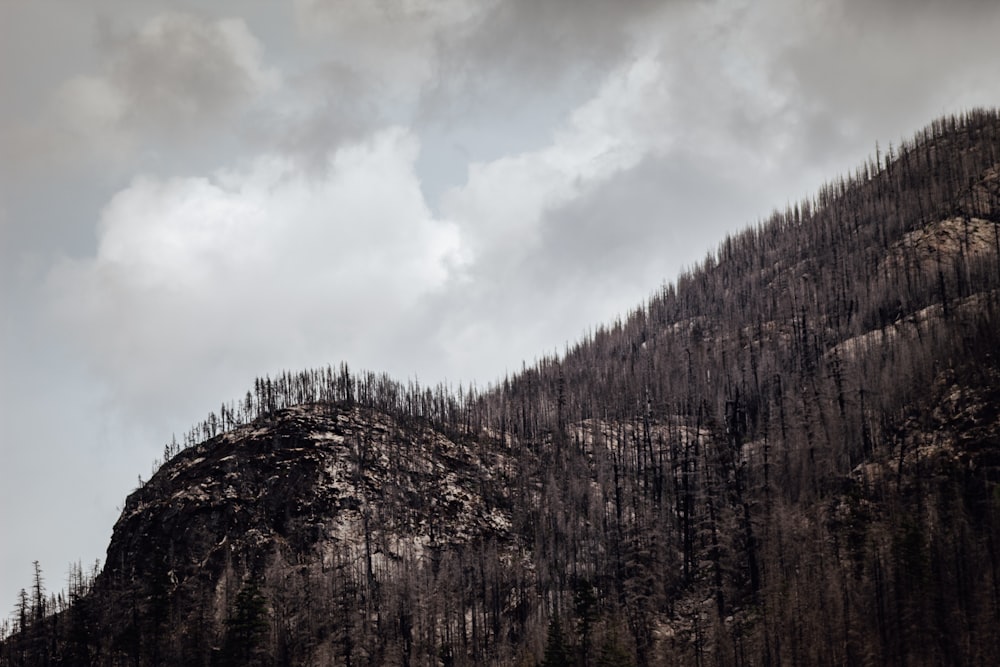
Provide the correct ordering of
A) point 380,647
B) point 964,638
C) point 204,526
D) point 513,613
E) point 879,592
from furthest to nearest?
point 204,526 → point 513,613 → point 380,647 → point 879,592 → point 964,638

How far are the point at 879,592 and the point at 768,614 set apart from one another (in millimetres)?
15234

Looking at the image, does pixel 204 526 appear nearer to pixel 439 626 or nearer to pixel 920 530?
pixel 439 626

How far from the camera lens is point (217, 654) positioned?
510 ft

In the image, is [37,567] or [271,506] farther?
[271,506]

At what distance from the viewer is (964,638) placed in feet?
424

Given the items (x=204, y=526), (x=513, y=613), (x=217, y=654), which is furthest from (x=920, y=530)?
(x=204, y=526)

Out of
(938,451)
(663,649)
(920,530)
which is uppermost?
(938,451)

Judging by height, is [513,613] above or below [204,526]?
Result: below

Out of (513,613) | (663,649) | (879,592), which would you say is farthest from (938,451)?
(513,613)

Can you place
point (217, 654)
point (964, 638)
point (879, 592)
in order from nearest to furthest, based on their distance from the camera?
A: point (964, 638) → point (879, 592) → point (217, 654)

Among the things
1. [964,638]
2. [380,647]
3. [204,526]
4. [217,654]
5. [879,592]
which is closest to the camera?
[964,638]

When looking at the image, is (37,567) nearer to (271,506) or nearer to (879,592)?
(271,506)

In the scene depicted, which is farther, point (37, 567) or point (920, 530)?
point (37, 567)

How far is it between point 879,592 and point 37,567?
375 feet
